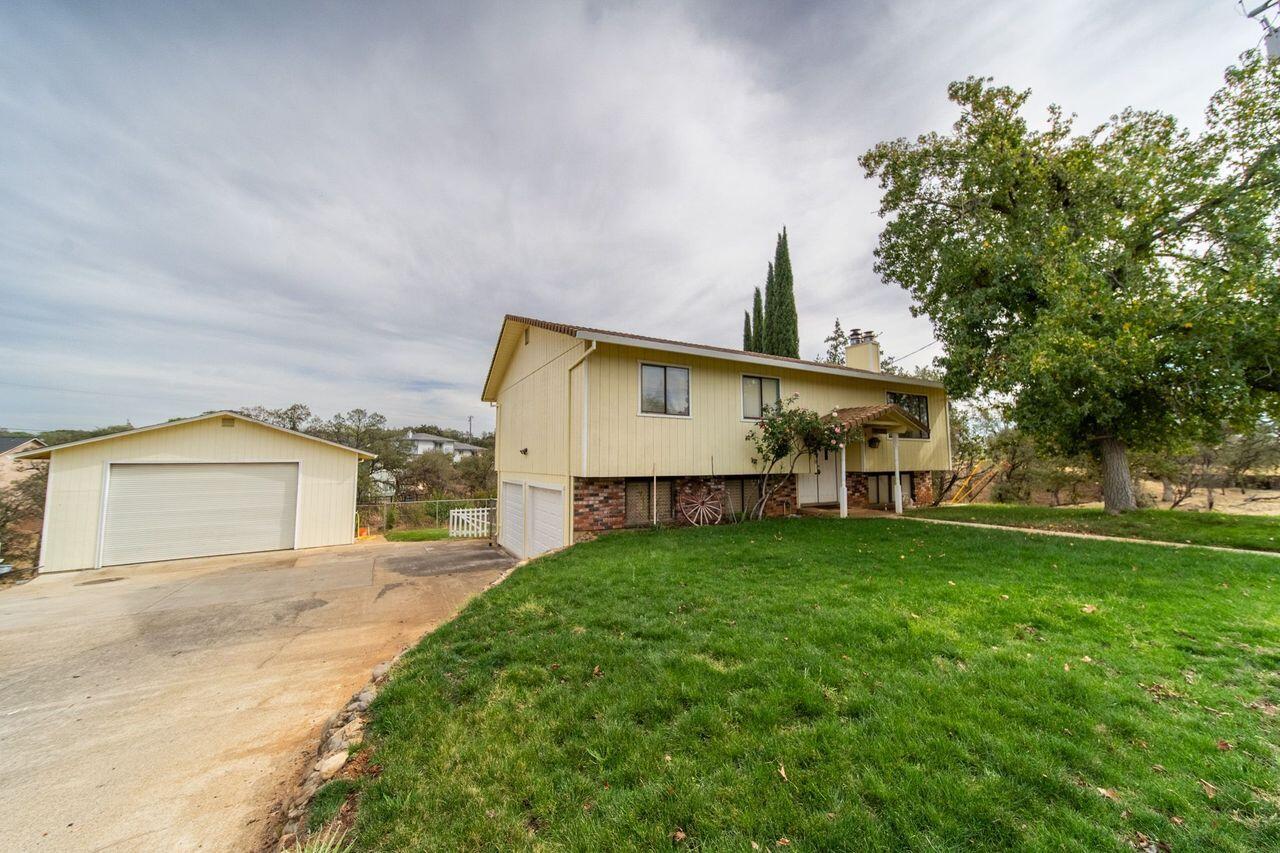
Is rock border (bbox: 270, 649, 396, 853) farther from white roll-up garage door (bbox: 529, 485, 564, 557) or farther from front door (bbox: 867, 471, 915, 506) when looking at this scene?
front door (bbox: 867, 471, 915, 506)

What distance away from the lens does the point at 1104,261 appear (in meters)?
10.6

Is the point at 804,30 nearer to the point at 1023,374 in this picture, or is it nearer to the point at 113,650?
the point at 1023,374

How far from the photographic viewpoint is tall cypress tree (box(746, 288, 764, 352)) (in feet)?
78.2

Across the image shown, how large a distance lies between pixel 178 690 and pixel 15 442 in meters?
25.9

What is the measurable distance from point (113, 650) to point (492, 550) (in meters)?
8.22

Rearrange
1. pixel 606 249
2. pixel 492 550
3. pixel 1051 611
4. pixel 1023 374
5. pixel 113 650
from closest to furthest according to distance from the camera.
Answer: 1. pixel 1051 611
2. pixel 113 650
3. pixel 1023 374
4. pixel 606 249
5. pixel 492 550

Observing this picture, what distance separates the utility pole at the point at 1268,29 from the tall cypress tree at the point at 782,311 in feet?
46.4

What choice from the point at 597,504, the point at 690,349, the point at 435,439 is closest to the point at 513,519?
the point at 597,504

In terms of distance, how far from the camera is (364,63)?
7.26m

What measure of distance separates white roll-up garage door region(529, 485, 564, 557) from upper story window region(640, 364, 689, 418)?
9.34 feet

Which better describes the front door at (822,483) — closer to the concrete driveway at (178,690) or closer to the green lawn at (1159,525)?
the green lawn at (1159,525)

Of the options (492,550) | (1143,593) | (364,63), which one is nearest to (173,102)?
(364,63)

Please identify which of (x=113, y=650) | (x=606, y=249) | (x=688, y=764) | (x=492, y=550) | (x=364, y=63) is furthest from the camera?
(x=492, y=550)

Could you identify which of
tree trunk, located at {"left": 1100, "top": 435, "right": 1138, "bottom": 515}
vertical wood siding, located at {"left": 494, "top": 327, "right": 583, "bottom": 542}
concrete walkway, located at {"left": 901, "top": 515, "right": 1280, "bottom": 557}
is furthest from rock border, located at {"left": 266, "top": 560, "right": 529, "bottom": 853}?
tree trunk, located at {"left": 1100, "top": 435, "right": 1138, "bottom": 515}
